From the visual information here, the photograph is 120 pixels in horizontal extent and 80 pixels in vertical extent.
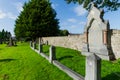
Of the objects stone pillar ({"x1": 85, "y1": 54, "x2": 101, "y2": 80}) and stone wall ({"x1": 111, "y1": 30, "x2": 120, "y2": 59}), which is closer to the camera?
stone pillar ({"x1": 85, "y1": 54, "x2": 101, "y2": 80})

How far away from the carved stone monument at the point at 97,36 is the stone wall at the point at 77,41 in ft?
1.36

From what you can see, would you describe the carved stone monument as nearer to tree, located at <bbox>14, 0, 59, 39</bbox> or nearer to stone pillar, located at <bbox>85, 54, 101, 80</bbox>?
stone pillar, located at <bbox>85, 54, 101, 80</bbox>

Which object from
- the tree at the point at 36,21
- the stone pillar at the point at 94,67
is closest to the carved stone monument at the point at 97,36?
the stone pillar at the point at 94,67

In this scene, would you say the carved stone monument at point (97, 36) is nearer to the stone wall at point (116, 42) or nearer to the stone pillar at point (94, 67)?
the stone wall at point (116, 42)

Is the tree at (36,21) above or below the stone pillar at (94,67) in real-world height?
above

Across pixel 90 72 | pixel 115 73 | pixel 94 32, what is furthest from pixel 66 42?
pixel 90 72

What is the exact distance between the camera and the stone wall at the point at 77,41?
16050mm

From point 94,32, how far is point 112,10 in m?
18.1

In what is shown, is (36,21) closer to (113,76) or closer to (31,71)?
(31,71)

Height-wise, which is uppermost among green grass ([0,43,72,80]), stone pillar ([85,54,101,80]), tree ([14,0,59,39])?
tree ([14,0,59,39])

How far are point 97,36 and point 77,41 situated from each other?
6.30 meters

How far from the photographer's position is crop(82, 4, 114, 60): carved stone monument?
16297 millimetres

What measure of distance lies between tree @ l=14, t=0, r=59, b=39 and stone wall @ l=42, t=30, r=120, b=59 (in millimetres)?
6408

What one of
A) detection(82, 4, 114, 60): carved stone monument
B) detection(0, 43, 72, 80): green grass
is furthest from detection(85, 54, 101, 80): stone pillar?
detection(82, 4, 114, 60): carved stone monument
